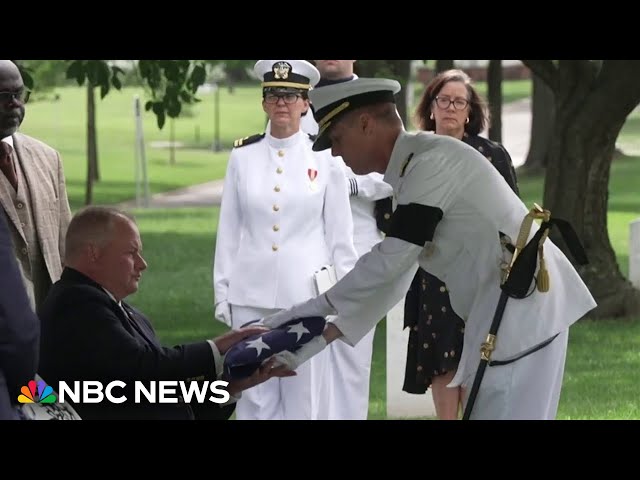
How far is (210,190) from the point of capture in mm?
39125

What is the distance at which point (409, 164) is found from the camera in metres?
5.87

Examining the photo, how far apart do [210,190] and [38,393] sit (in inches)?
1335

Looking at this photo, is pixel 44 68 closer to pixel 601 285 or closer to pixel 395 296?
pixel 601 285

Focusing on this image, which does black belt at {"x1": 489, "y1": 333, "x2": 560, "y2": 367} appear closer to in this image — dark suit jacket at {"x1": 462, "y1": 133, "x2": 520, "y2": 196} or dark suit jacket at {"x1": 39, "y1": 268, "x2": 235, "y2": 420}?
dark suit jacket at {"x1": 39, "y1": 268, "x2": 235, "y2": 420}

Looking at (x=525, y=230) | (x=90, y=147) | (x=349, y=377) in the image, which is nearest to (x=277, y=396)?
(x=349, y=377)

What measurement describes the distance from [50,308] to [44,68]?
99.7ft

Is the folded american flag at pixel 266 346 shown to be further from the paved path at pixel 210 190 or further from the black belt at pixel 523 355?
the paved path at pixel 210 190

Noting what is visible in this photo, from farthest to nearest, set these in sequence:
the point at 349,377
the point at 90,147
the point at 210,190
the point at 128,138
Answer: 1. the point at 128,138
2. the point at 210,190
3. the point at 90,147
4. the point at 349,377

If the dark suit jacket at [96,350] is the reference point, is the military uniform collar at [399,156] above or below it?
above

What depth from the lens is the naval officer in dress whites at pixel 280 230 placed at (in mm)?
8734

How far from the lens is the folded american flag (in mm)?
6004

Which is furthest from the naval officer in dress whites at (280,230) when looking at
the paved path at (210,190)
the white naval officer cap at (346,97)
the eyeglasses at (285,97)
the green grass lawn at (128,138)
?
the paved path at (210,190)

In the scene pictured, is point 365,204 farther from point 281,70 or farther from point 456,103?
point 281,70
